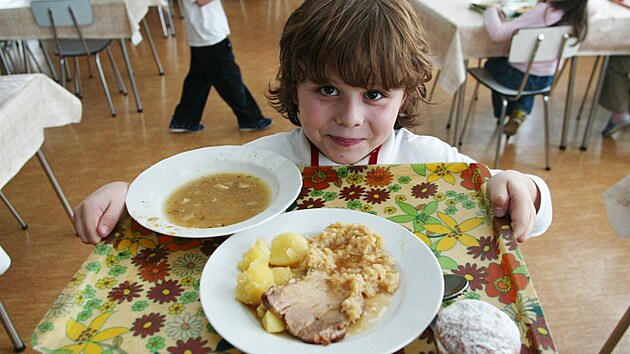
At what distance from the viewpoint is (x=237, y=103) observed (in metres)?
2.94

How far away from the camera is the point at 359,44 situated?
88 centimetres

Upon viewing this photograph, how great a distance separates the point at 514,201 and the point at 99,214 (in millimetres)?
673

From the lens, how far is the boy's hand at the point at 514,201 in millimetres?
753

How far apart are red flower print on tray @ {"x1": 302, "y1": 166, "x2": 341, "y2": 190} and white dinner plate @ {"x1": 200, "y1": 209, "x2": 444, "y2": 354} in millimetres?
113

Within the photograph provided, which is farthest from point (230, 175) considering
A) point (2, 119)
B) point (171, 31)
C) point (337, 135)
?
point (171, 31)

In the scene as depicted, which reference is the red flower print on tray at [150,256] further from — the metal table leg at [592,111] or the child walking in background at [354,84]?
the metal table leg at [592,111]

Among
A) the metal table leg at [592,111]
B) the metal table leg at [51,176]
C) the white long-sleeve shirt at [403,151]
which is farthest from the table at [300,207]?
the metal table leg at [592,111]

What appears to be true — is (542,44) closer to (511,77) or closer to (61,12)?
(511,77)

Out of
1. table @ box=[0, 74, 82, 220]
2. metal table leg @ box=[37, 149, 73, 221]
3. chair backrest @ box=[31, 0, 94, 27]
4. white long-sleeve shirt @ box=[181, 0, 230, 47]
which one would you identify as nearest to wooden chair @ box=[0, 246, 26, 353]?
table @ box=[0, 74, 82, 220]

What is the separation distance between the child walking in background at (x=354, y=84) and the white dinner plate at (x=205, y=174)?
43 mm

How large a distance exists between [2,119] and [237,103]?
1532 mm

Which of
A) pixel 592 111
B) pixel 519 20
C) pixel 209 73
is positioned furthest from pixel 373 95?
pixel 592 111

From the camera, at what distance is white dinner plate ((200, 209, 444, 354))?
0.55m

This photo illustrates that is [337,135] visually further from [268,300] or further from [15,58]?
[15,58]
